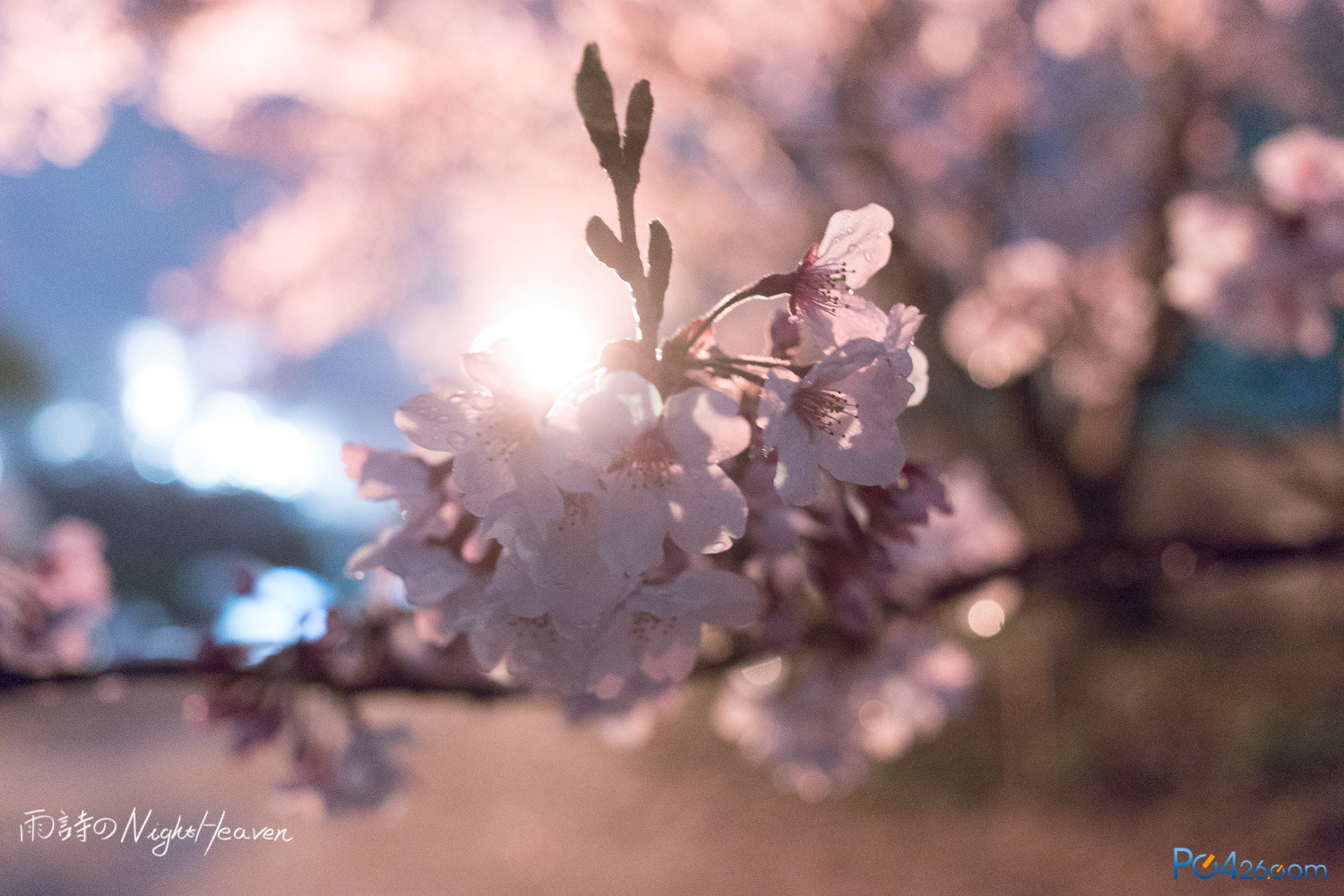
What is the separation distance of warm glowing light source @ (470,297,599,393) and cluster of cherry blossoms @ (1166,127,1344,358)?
155 centimetres

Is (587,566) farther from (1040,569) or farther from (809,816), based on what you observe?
(809,816)

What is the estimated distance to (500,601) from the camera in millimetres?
549

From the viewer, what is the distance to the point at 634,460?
52cm

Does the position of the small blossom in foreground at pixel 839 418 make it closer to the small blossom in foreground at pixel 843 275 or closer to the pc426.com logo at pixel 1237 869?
the small blossom in foreground at pixel 843 275

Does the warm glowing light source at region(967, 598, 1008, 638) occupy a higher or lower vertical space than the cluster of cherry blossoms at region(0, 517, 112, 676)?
higher

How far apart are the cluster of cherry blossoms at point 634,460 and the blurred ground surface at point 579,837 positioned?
7.07ft

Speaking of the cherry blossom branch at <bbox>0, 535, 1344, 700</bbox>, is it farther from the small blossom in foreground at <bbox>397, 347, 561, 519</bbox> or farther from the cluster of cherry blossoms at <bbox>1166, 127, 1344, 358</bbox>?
the cluster of cherry blossoms at <bbox>1166, 127, 1344, 358</bbox>

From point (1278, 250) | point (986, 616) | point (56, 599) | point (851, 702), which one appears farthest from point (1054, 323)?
point (56, 599)

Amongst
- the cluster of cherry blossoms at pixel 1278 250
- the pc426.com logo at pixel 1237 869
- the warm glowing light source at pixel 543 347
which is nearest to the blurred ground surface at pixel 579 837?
the pc426.com logo at pixel 1237 869

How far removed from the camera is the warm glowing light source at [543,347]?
21.2 inches

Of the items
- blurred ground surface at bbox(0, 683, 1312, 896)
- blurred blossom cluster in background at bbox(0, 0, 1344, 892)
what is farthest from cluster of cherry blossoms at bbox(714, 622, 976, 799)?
blurred ground surface at bbox(0, 683, 1312, 896)

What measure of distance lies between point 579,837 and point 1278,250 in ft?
12.7

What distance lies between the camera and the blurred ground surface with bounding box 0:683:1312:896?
10.1 feet

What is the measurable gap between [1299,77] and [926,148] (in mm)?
2076
